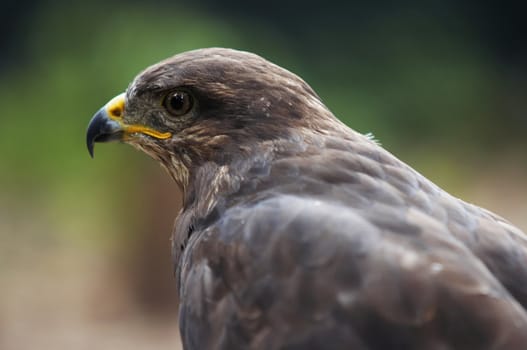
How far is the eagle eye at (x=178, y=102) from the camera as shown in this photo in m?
3.64

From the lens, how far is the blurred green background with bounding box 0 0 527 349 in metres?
9.29

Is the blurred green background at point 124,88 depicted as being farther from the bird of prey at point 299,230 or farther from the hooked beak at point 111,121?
the bird of prey at point 299,230

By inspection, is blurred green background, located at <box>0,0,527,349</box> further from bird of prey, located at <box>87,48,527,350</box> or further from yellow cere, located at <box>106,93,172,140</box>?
bird of prey, located at <box>87,48,527,350</box>

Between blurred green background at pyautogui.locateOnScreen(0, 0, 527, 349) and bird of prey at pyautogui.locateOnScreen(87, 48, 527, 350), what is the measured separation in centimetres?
512

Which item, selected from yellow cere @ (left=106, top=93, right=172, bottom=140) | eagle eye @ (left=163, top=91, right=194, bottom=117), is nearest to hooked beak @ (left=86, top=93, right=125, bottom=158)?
yellow cere @ (left=106, top=93, right=172, bottom=140)

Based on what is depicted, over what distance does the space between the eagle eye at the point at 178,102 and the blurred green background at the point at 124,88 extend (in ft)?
16.6

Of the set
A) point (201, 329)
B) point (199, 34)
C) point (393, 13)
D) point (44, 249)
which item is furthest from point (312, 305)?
point (393, 13)

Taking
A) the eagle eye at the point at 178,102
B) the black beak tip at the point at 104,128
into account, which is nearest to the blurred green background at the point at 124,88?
the black beak tip at the point at 104,128

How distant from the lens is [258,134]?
11.6ft

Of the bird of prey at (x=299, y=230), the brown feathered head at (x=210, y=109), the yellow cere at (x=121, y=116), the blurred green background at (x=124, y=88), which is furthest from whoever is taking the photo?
the blurred green background at (x=124, y=88)

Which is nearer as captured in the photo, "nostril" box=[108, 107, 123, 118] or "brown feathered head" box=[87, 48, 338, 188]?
"brown feathered head" box=[87, 48, 338, 188]

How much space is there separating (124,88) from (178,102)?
5.86 m

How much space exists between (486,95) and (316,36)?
7.23ft

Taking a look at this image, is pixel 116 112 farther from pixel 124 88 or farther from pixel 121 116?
pixel 124 88
